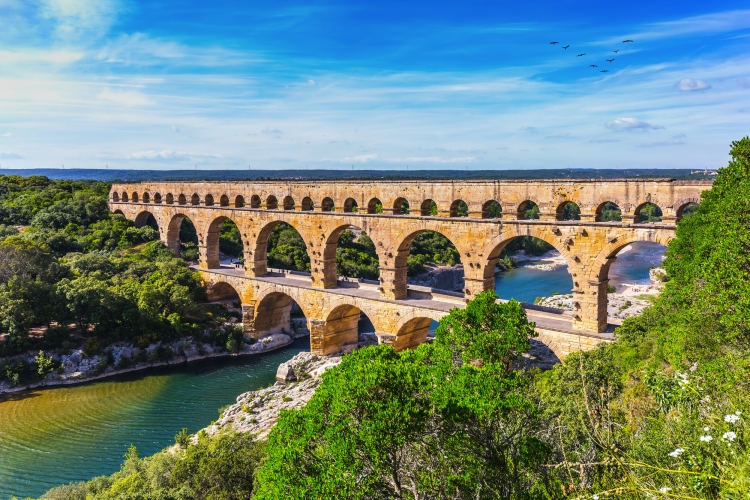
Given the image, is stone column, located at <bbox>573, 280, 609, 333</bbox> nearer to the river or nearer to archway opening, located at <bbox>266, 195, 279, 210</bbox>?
the river

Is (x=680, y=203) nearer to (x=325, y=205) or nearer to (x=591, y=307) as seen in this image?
(x=591, y=307)

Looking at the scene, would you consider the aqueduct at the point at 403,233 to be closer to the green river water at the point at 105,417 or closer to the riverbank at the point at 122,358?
the riverbank at the point at 122,358

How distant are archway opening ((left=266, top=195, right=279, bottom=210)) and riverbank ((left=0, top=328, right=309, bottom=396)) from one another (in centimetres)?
600

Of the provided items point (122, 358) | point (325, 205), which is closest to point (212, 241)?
point (122, 358)

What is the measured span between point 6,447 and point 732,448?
61.8ft

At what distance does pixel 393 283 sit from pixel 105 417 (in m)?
10.6

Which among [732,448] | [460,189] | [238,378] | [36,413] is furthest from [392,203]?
[732,448]

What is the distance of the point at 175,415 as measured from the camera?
1895cm

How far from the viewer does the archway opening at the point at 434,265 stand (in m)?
38.2

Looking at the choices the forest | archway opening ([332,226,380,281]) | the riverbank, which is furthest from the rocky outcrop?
archway opening ([332,226,380,281])

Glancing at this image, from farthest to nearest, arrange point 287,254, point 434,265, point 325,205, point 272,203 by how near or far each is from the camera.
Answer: point 434,265
point 287,254
point 272,203
point 325,205

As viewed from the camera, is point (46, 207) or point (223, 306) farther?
point (46, 207)

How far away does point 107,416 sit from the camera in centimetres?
1848

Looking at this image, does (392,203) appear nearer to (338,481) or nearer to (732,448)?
(338,481)
